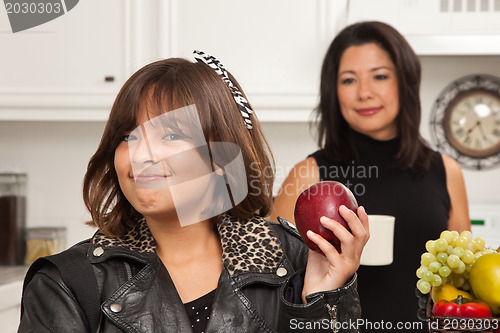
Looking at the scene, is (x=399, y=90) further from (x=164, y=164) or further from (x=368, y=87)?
(x=164, y=164)

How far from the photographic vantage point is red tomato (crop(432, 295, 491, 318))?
0.66m

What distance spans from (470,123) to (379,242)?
4.06 ft

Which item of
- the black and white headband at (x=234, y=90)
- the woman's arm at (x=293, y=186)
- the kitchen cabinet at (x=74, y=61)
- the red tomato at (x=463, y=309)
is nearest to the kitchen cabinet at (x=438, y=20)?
the woman's arm at (x=293, y=186)

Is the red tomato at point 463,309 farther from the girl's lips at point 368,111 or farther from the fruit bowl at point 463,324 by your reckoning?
the girl's lips at point 368,111

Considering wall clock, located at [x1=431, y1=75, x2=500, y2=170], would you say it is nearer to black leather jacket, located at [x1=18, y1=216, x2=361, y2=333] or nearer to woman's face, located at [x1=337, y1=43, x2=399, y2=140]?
woman's face, located at [x1=337, y1=43, x2=399, y2=140]

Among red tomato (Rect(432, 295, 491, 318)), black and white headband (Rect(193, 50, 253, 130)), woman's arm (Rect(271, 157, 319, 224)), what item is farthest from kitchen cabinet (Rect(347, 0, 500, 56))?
red tomato (Rect(432, 295, 491, 318))

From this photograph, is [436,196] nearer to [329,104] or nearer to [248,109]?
[329,104]

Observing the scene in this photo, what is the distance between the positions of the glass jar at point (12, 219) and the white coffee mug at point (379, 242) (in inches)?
64.1

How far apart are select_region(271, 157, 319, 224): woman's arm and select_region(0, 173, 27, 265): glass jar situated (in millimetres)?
1353

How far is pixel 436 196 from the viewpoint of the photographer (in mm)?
1670

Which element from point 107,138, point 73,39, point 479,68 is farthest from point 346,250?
point 479,68

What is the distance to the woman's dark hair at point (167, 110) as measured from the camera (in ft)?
2.94

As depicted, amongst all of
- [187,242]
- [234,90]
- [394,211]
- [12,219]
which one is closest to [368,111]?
[394,211]

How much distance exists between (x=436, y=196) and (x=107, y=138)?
3.51 feet
